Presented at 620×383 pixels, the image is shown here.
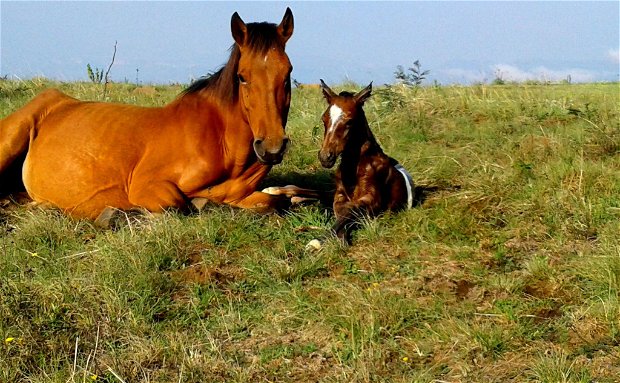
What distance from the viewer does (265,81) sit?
17.8ft

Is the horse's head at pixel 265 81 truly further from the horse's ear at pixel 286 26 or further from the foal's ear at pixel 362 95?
the foal's ear at pixel 362 95

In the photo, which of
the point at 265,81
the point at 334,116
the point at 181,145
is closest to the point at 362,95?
the point at 334,116

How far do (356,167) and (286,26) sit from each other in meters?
1.25

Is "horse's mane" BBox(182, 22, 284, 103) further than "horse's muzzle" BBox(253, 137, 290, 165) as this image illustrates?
Yes

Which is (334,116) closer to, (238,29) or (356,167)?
(356,167)

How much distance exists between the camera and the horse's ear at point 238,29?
554 cm

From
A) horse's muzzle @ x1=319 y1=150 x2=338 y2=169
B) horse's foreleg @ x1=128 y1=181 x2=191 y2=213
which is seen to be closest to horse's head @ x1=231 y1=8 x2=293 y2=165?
horse's muzzle @ x1=319 y1=150 x2=338 y2=169

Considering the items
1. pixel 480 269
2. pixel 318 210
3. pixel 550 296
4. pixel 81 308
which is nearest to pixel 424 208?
pixel 318 210

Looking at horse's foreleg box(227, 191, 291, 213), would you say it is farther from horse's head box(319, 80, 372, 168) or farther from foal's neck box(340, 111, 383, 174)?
horse's head box(319, 80, 372, 168)

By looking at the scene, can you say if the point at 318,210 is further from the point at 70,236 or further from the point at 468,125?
the point at 468,125

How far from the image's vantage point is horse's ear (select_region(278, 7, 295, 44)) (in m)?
5.68

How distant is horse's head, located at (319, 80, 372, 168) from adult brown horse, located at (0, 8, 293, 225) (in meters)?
0.34

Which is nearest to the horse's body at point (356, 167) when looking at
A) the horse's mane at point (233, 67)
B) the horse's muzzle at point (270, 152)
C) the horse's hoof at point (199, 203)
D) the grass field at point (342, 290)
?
the grass field at point (342, 290)

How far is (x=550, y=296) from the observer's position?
414cm
